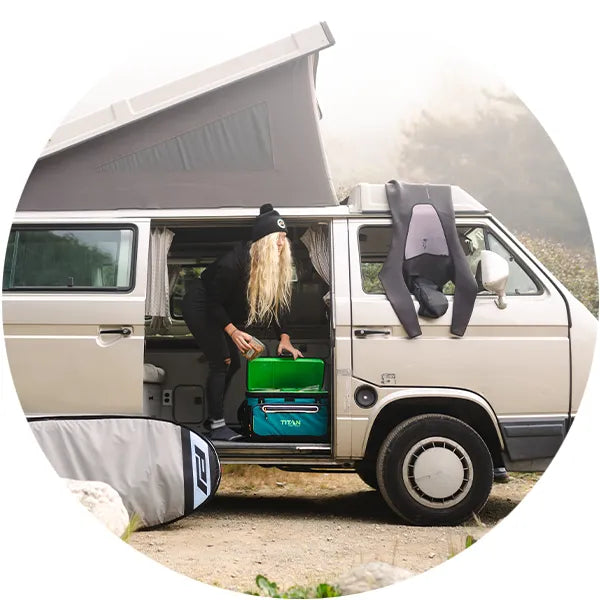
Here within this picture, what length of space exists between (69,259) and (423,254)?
113 inches

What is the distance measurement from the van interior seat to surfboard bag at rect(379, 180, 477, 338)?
2.27 meters

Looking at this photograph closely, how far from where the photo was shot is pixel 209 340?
7.30m

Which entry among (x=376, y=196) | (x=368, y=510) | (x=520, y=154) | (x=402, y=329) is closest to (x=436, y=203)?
(x=376, y=196)

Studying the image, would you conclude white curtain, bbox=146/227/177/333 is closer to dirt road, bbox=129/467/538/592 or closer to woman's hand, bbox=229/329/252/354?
woman's hand, bbox=229/329/252/354

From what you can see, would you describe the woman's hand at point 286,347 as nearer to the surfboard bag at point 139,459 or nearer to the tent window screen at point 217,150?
the surfboard bag at point 139,459

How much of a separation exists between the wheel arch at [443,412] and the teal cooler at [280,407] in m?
0.47

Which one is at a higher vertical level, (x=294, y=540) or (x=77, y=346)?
(x=77, y=346)

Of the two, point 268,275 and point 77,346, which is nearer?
point 77,346

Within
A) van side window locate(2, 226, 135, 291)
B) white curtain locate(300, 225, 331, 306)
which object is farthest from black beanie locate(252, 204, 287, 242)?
van side window locate(2, 226, 135, 291)

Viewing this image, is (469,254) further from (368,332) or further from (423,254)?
(368,332)

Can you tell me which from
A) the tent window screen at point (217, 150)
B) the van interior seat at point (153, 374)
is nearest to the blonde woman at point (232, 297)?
the tent window screen at point (217, 150)

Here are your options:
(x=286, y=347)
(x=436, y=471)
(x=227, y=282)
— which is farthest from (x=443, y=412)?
(x=227, y=282)

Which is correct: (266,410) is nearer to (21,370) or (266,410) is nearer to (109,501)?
(109,501)

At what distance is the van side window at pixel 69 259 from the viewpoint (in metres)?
6.89
